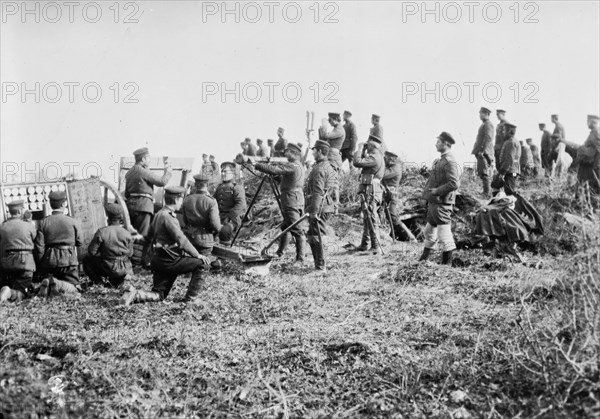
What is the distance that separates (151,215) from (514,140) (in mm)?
7633

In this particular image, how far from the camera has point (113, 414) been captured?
169 inches

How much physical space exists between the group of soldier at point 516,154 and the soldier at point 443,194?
7.99ft

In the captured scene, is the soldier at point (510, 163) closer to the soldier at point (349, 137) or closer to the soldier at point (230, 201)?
the soldier at point (349, 137)

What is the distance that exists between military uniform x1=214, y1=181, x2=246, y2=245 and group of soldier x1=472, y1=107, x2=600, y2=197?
17.0ft

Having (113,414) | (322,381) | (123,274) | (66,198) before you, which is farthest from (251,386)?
(66,198)

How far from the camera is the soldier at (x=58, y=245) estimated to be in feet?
27.7

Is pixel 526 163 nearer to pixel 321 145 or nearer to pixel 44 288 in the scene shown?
pixel 321 145

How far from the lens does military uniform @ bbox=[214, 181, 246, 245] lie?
11.3m

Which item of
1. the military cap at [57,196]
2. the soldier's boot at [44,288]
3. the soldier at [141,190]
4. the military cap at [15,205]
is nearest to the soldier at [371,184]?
the soldier at [141,190]

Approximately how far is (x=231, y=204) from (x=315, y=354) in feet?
20.9

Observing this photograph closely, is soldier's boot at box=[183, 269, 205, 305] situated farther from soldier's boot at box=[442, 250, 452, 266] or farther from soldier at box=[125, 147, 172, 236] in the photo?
soldier's boot at box=[442, 250, 452, 266]

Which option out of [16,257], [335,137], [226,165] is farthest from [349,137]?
[16,257]

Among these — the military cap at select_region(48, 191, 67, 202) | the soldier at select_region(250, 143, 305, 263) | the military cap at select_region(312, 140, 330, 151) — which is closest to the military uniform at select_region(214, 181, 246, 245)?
the soldier at select_region(250, 143, 305, 263)

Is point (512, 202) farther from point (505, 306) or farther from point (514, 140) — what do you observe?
point (505, 306)
